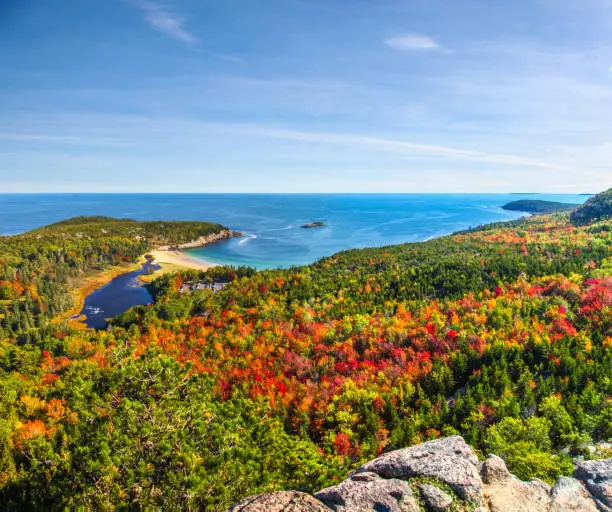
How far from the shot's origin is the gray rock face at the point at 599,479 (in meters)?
18.5

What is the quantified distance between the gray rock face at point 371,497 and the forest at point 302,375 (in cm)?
643

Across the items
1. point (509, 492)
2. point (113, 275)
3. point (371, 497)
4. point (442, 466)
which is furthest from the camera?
point (113, 275)

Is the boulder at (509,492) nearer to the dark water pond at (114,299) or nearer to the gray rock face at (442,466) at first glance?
the gray rock face at (442,466)

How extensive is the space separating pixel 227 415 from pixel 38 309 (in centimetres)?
11599

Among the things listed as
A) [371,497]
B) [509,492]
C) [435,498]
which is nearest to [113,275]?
[371,497]

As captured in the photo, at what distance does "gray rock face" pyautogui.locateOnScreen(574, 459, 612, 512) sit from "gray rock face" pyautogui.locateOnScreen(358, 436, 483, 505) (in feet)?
19.4

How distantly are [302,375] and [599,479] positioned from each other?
49103mm

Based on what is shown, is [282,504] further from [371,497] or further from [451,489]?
[451,489]

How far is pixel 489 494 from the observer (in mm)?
18891

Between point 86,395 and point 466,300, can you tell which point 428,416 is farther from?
point 466,300

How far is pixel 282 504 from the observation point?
1391 centimetres

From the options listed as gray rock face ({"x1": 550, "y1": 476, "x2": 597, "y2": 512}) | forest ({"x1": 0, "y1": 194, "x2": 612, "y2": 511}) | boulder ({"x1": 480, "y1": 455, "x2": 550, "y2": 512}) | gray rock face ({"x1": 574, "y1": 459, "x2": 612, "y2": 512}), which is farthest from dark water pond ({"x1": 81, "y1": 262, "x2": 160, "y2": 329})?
gray rock face ({"x1": 574, "y1": 459, "x2": 612, "y2": 512})

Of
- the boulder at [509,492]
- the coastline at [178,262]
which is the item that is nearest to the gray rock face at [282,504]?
the boulder at [509,492]

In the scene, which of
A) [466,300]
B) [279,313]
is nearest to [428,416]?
[466,300]
